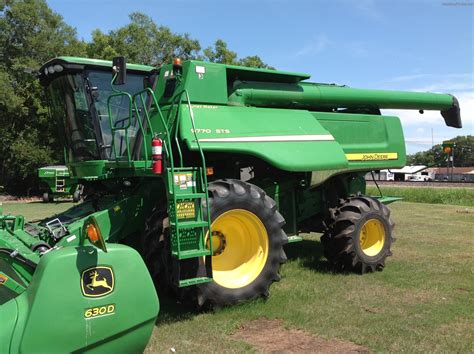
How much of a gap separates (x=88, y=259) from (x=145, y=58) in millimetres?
34212

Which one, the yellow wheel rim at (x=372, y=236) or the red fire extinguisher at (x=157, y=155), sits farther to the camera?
the yellow wheel rim at (x=372, y=236)

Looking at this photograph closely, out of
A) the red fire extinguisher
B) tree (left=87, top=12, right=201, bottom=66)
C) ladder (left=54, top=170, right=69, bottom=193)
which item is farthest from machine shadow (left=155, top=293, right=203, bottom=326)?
tree (left=87, top=12, right=201, bottom=66)

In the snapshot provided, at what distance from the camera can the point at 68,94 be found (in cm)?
583

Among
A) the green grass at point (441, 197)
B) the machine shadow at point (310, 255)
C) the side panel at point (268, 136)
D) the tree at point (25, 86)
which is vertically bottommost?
the green grass at point (441, 197)

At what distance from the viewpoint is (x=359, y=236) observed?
6.42 metres

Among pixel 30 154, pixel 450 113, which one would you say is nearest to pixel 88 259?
pixel 450 113

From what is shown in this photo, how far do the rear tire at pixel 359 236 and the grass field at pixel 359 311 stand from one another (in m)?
0.19

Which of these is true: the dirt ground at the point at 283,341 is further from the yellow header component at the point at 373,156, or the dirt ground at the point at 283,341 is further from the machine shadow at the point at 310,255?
the yellow header component at the point at 373,156

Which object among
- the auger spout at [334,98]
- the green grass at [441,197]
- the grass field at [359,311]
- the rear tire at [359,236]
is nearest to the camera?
the grass field at [359,311]

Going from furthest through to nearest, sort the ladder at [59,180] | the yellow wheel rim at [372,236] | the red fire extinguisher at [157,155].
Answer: the ladder at [59,180]
the yellow wheel rim at [372,236]
the red fire extinguisher at [157,155]

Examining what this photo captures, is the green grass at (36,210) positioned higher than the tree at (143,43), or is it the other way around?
the tree at (143,43)

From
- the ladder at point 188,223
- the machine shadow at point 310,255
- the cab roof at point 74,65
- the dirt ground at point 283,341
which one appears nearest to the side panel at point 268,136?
the ladder at point 188,223

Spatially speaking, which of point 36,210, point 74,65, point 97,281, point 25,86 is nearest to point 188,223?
point 97,281

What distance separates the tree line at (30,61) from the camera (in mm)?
28688
